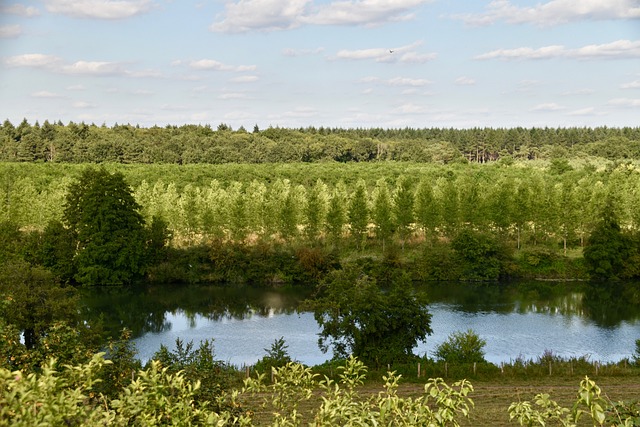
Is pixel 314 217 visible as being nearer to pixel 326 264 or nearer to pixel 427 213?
pixel 326 264

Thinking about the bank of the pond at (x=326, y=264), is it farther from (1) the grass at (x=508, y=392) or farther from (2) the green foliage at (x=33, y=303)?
(1) the grass at (x=508, y=392)

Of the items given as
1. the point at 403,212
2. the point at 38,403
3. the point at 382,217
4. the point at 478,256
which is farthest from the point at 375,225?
the point at 38,403

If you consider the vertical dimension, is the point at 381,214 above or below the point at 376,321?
above

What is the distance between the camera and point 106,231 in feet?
171

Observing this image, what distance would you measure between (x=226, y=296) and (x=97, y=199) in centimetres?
1354

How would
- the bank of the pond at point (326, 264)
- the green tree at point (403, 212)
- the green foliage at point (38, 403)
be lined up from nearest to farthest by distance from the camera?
the green foliage at point (38, 403) < the bank of the pond at point (326, 264) < the green tree at point (403, 212)

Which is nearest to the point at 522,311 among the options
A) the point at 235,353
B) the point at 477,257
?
the point at 477,257

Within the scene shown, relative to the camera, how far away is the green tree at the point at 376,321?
92.3 ft

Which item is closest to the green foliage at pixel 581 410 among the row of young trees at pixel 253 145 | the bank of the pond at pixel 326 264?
the bank of the pond at pixel 326 264

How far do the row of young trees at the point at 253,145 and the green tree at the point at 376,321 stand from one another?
79552mm

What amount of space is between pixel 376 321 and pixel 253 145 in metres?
89.8

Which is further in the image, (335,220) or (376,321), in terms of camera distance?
(335,220)

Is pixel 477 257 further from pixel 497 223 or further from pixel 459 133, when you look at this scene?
pixel 459 133

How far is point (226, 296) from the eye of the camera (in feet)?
159
